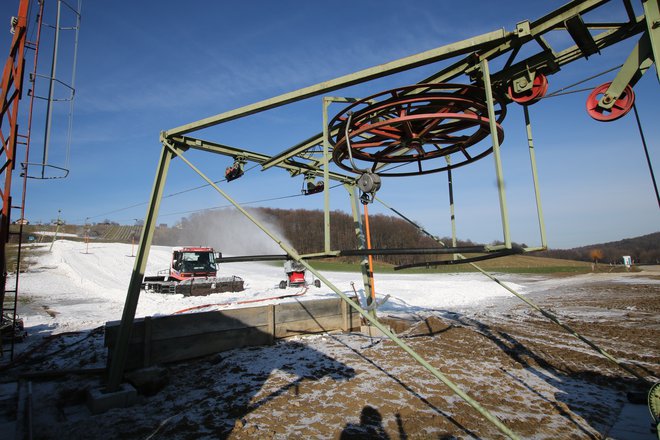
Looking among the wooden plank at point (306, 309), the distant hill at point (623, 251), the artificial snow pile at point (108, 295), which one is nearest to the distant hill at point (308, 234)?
the distant hill at point (623, 251)

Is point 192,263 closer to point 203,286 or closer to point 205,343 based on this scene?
point 203,286

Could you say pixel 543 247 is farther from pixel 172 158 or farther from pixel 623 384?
pixel 172 158

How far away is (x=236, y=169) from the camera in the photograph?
20.7 ft

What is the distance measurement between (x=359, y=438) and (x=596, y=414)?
2778mm

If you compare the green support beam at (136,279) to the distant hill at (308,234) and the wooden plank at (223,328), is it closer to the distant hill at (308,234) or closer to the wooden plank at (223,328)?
the wooden plank at (223,328)

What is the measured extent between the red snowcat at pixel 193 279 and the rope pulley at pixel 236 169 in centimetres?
1010

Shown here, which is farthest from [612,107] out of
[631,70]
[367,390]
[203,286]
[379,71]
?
[203,286]

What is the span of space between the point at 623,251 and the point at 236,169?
123125 mm

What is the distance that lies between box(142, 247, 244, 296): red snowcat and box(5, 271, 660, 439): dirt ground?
8260 mm

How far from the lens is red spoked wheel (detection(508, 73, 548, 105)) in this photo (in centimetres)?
311

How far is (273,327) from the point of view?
734 cm

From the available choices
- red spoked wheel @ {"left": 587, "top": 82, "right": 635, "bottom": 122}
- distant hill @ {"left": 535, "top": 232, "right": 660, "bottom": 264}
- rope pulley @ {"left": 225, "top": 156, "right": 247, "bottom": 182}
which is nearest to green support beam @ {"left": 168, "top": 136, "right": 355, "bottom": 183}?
rope pulley @ {"left": 225, "top": 156, "right": 247, "bottom": 182}

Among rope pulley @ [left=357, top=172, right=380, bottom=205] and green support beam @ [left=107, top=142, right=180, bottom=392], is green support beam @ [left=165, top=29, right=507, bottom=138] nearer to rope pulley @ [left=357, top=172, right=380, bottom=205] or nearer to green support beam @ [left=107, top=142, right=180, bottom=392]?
rope pulley @ [left=357, top=172, right=380, bottom=205]

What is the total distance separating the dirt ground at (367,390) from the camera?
3.70 meters
